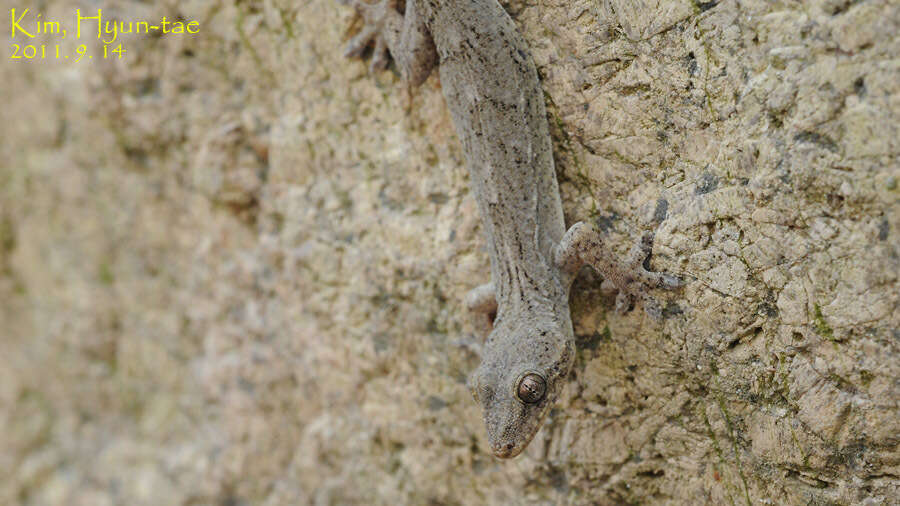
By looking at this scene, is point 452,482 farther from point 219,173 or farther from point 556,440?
point 219,173

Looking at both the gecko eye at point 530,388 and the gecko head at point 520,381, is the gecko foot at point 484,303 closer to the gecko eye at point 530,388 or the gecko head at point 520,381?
the gecko head at point 520,381

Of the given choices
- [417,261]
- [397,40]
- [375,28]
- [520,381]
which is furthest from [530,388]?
[375,28]

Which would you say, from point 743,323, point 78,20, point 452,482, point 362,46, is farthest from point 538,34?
point 78,20

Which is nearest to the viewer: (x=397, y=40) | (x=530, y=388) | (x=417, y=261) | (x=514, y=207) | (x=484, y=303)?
(x=530, y=388)

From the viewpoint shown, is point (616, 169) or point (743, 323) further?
point (616, 169)

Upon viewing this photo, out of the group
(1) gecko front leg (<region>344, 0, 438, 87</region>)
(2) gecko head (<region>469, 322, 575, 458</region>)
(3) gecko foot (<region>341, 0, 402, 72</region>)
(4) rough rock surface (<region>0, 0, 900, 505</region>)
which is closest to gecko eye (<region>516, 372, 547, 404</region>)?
(2) gecko head (<region>469, 322, 575, 458</region>)

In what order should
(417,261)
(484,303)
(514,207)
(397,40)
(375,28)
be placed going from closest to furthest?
(514,207)
(484,303)
(397,40)
(375,28)
(417,261)

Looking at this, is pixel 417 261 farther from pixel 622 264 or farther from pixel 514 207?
pixel 622 264
